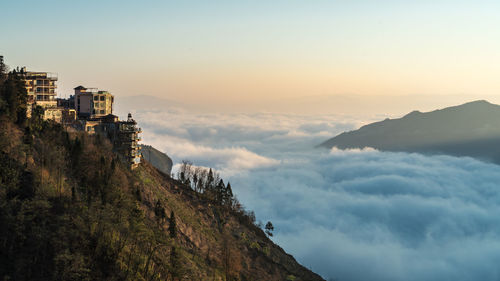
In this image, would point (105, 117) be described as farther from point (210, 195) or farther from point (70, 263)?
point (70, 263)

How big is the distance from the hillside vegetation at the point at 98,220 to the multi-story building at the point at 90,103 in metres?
17.8

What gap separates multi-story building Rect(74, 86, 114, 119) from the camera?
111188 mm

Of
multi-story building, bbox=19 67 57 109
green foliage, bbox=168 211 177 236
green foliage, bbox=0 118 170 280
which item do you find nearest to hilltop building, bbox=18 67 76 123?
multi-story building, bbox=19 67 57 109

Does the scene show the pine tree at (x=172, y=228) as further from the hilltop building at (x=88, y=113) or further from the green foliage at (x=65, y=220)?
the hilltop building at (x=88, y=113)

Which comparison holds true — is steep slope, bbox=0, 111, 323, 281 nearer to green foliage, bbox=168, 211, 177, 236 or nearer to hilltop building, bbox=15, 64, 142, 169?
green foliage, bbox=168, 211, 177, 236

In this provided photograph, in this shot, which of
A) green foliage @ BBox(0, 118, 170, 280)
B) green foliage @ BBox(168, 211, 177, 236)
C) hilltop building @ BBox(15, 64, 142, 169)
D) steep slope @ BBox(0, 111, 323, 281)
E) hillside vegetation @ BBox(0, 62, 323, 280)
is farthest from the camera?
hilltop building @ BBox(15, 64, 142, 169)

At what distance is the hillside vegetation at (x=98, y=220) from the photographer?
168 feet

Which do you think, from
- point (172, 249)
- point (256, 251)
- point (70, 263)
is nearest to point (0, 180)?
point (70, 263)

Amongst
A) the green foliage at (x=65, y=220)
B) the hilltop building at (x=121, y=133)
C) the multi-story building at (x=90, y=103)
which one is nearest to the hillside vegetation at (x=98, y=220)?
the green foliage at (x=65, y=220)

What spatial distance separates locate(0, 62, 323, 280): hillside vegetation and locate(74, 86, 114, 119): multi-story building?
1779 centimetres

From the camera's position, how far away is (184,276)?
66.9m

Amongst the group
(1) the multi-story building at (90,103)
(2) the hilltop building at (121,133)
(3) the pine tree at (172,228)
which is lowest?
(3) the pine tree at (172,228)

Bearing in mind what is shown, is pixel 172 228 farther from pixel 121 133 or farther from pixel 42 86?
pixel 42 86

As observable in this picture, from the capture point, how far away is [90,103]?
4385 inches
